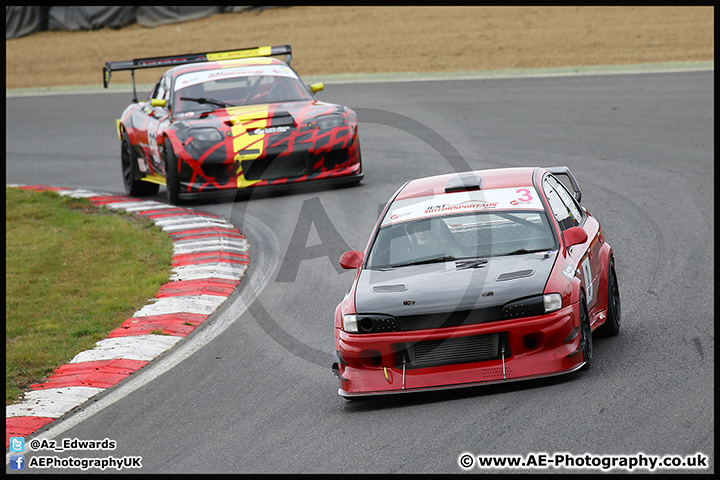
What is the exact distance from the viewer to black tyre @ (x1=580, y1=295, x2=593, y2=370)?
5.98 metres

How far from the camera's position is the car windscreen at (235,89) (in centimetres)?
1330

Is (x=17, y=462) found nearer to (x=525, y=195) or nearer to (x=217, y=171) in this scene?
(x=525, y=195)

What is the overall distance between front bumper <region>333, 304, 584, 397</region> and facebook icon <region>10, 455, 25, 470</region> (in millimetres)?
2008

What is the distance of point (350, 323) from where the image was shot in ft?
20.0

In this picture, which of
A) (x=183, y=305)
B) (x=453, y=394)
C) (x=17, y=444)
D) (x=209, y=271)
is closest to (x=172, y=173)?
(x=209, y=271)

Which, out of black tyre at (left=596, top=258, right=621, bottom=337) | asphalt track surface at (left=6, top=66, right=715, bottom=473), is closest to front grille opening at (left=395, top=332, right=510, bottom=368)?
asphalt track surface at (left=6, top=66, right=715, bottom=473)

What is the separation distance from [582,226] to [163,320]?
348cm

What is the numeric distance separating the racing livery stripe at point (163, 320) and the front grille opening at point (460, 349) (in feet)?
7.93

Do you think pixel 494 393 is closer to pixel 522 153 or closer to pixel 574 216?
pixel 574 216

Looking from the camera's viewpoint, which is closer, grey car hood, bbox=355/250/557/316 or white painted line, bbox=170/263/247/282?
grey car hood, bbox=355/250/557/316

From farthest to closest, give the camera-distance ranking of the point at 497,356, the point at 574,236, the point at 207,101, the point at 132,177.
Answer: the point at 132,177 < the point at 207,101 < the point at 574,236 < the point at 497,356

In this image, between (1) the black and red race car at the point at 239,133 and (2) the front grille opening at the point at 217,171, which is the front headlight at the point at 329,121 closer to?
(1) the black and red race car at the point at 239,133

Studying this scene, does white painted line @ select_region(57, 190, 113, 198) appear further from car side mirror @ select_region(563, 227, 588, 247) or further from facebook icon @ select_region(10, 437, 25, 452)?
car side mirror @ select_region(563, 227, 588, 247)

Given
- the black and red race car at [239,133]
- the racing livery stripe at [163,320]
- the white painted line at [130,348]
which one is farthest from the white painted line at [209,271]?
the black and red race car at [239,133]
